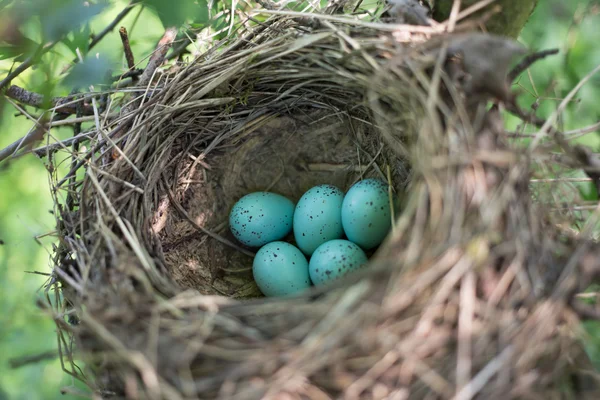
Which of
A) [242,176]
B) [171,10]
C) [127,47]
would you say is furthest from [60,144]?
[171,10]

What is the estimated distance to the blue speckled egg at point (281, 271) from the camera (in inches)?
54.6

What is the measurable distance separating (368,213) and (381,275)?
1.33 ft

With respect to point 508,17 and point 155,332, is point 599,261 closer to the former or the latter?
point 508,17

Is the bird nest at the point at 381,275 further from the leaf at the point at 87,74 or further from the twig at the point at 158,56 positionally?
the leaf at the point at 87,74

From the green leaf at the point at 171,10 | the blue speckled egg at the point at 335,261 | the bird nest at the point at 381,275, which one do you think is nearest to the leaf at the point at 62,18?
A: the green leaf at the point at 171,10

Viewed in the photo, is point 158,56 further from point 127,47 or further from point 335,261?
point 335,261

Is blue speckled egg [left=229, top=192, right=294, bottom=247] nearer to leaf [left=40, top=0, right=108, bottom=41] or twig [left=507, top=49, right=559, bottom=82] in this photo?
twig [left=507, top=49, right=559, bottom=82]

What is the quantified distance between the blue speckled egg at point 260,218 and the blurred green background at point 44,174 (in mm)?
503

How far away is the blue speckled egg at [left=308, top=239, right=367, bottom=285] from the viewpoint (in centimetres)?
131

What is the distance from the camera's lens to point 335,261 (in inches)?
51.8

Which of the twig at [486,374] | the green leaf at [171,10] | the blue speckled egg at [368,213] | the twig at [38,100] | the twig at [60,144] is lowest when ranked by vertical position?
the twig at [486,374]

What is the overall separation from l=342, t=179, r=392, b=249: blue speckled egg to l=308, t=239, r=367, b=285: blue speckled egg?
0.12 ft

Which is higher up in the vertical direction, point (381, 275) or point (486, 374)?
point (381, 275)

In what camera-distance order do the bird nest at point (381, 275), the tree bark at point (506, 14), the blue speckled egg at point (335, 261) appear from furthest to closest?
the blue speckled egg at point (335, 261) → the tree bark at point (506, 14) → the bird nest at point (381, 275)
